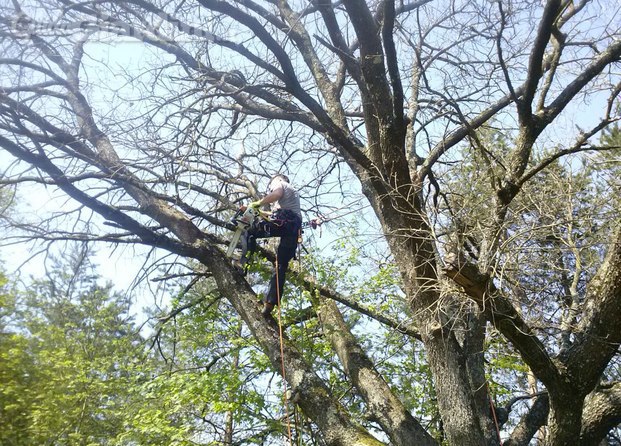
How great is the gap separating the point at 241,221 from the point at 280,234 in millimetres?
423

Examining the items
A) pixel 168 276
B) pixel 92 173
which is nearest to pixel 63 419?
pixel 168 276

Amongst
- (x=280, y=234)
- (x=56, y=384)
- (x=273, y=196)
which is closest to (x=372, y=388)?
(x=280, y=234)

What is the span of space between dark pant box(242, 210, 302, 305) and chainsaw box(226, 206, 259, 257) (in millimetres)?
79

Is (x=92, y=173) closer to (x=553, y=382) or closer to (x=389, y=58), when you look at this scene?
(x=389, y=58)

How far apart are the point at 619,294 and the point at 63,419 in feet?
29.4

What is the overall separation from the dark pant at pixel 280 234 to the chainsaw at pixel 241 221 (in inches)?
3.1

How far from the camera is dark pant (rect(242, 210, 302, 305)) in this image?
536 centimetres

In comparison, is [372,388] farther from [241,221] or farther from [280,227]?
[241,221]

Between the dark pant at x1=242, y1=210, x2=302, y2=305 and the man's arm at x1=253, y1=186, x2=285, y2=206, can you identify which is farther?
the dark pant at x1=242, y1=210, x2=302, y2=305

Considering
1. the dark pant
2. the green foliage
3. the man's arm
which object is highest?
the green foliage

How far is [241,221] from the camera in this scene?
5488mm

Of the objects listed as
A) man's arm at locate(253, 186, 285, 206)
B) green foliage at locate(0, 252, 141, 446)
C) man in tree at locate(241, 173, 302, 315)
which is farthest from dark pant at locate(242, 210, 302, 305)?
green foliage at locate(0, 252, 141, 446)

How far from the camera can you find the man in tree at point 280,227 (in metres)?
5.33

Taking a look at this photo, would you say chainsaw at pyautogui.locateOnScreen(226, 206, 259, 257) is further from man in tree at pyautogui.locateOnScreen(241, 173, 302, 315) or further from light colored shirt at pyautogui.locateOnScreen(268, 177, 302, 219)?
light colored shirt at pyautogui.locateOnScreen(268, 177, 302, 219)
